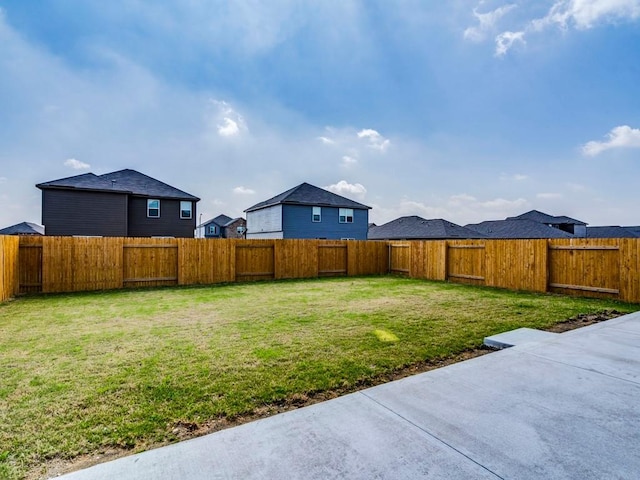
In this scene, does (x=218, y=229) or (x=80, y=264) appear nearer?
(x=80, y=264)

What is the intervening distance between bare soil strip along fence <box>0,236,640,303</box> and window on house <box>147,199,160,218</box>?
32.4 ft

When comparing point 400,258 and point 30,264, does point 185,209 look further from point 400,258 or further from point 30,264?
point 400,258

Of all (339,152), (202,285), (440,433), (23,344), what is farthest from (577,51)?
(23,344)

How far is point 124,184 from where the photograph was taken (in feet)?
Result: 61.1

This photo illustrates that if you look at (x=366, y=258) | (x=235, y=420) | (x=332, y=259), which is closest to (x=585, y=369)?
(x=235, y=420)

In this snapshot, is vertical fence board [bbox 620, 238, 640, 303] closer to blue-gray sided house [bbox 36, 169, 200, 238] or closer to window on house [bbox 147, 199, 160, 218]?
blue-gray sided house [bbox 36, 169, 200, 238]

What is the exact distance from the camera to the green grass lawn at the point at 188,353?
2.26 metres

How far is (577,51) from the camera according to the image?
10.6 meters

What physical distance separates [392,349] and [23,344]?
15.2ft

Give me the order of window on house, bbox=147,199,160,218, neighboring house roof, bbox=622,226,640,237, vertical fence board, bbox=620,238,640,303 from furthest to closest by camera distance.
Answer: neighboring house roof, bbox=622,226,640,237 < window on house, bbox=147,199,160,218 < vertical fence board, bbox=620,238,640,303

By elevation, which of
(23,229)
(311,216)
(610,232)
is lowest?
(610,232)

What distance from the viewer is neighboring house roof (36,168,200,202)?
17.1 meters

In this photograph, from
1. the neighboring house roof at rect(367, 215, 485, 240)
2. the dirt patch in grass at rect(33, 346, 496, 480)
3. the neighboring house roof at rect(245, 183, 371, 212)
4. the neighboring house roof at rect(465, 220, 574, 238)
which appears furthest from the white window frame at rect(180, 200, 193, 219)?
the neighboring house roof at rect(465, 220, 574, 238)

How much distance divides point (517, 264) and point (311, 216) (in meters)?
15.6
